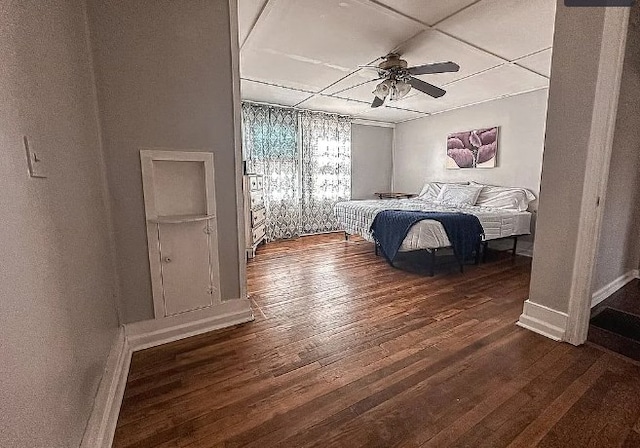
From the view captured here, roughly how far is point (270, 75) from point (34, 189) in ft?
10.2

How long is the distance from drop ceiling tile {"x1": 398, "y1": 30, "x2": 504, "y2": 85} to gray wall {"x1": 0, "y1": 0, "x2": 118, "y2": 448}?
2.50m

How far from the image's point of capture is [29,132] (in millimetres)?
883

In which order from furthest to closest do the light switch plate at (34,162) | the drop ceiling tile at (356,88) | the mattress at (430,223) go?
the drop ceiling tile at (356,88) < the mattress at (430,223) < the light switch plate at (34,162)

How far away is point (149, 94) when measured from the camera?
1828mm

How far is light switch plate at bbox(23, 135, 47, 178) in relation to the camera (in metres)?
0.86

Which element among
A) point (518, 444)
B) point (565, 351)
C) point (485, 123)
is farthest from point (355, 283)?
point (485, 123)

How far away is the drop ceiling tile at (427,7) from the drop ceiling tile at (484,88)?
1505mm

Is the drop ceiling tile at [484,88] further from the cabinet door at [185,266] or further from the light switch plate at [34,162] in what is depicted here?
the light switch plate at [34,162]

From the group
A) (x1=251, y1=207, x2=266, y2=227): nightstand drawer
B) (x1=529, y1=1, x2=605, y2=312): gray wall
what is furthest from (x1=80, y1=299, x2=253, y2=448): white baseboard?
(x1=529, y1=1, x2=605, y2=312): gray wall

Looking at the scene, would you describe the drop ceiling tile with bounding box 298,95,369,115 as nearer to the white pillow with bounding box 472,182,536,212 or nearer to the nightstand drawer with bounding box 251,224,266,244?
the nightstand drawer with bounding box 251,224,266,244

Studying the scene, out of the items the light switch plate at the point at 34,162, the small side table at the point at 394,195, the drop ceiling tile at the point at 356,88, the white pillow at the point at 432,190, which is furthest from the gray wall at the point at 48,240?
the small side table at the point at 394,195

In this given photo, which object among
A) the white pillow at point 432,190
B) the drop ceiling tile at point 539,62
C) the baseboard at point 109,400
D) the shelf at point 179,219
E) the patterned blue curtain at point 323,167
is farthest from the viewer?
the patterned blue curtain at point 323,167

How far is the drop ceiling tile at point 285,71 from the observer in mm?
2959

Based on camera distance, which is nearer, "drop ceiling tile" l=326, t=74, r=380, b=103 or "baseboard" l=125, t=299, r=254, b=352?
"baseboard" l=125, t=299, r=254, b=352
